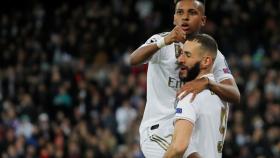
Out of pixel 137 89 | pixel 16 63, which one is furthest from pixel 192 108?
pixel 16 63

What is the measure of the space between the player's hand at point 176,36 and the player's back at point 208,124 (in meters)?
0.63

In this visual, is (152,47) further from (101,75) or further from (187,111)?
(101,75)

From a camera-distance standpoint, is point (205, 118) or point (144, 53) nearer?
point (205, 118)

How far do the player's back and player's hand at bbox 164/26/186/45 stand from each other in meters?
0.63

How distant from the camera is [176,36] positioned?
697cm

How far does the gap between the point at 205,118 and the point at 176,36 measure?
2.91 feet

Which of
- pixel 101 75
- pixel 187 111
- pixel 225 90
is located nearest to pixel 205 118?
pixel 187 111

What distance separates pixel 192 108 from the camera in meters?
6.39

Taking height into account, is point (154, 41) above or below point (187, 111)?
above

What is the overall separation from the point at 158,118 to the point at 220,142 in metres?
0.96

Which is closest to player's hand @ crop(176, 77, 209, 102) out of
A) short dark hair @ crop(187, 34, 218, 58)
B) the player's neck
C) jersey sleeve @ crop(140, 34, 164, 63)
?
the player's neck

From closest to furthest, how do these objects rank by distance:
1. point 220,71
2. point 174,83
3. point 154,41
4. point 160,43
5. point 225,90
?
1. point 225,90
2. point 160,43
3. point 154,41
4. point 220,71
5. point 174,83

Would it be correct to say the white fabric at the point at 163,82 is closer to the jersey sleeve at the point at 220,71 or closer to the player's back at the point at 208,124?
the jersey sleeve at the point at 220,71

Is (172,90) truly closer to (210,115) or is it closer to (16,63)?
(210,115)
